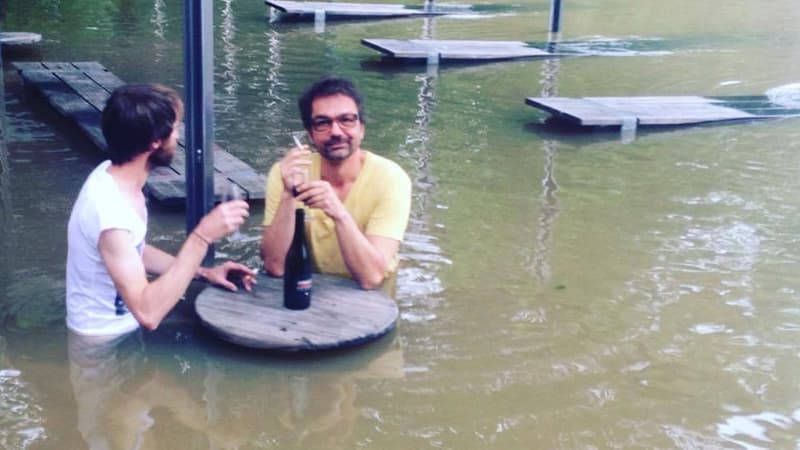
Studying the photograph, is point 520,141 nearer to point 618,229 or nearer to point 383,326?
point 618,229

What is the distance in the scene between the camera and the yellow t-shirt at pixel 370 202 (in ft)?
14.8

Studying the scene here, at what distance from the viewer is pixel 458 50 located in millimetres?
12547

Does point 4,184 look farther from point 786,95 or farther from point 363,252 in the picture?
point 786,95

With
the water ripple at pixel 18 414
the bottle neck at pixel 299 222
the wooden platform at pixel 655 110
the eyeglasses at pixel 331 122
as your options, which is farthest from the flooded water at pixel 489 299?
the eyeglasses at pixel 331 122

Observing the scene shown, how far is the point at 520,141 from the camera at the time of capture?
28.9ft

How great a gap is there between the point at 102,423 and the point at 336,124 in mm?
1509

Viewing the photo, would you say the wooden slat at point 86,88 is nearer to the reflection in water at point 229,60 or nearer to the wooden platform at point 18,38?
the reflection in water at point 229,60

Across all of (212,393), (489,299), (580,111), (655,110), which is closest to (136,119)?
(212,393)

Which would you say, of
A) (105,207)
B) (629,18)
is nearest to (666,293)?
(105,207)

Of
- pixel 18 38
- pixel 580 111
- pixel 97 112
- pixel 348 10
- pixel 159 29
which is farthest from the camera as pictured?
pixel 348 10

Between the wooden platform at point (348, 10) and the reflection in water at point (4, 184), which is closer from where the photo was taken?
the reflection in water at point (4, 184)

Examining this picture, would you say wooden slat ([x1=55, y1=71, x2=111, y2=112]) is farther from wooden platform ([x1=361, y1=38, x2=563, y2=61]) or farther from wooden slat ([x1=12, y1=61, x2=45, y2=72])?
wooden platform ([x1=361, y1=38, x2=563, y2=61])

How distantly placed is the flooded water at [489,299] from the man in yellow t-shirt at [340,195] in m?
0.44

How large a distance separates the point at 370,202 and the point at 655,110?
5663mm
